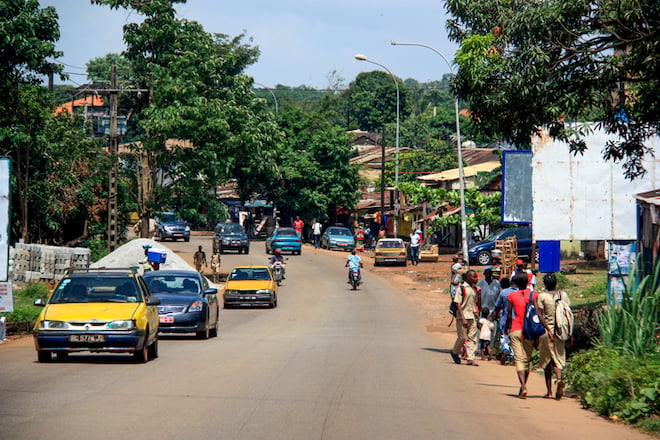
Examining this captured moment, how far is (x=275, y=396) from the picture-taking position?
11.6 m

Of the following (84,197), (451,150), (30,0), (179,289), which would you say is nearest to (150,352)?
(179,289)

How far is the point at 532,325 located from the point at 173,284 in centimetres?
1144

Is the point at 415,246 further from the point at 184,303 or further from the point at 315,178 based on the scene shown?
the point at 184,303

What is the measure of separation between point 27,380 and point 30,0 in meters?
24.1

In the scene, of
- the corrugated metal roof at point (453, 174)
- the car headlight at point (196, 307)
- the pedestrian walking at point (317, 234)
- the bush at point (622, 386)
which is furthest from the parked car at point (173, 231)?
the bush at point (622, 386)

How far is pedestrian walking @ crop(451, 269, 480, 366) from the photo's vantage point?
17.1 m

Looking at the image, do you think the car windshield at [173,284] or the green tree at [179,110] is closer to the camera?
the car windshield at [173,284]

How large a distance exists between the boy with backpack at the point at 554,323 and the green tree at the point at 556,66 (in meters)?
5.36

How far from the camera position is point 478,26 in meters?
19.6

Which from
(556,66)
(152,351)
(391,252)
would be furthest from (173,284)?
(391,252)

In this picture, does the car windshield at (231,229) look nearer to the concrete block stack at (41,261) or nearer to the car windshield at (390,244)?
the car windshield at (390,244)

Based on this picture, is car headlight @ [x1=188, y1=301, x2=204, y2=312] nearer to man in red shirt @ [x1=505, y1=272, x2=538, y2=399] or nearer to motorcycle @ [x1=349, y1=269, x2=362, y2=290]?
man in red shirt @ [x1=505, y1=272, x2=538, y2=399]

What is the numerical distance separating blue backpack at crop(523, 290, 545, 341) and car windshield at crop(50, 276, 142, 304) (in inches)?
269

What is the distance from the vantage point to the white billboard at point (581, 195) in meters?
23.2
